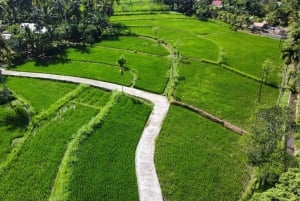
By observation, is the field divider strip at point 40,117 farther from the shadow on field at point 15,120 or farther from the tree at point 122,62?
the tree at point 122,62

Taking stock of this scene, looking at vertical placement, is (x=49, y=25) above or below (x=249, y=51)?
above

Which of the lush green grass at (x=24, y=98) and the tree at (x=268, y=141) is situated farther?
the lush green grass at (x=24, y=98)

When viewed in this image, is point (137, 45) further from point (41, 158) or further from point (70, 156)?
point (41, 158)

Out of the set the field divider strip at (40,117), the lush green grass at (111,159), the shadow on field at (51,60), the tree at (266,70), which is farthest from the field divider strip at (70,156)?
the tree at (266,70)

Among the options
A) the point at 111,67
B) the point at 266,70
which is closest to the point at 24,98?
the point at 111,67

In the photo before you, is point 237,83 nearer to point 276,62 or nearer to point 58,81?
point 276,62

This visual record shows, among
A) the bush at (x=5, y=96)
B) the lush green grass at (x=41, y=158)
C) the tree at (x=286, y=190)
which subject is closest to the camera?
the tree at (x=286, y=190)

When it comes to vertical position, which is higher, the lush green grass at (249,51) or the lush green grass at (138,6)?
the lush green grass at (138,6)

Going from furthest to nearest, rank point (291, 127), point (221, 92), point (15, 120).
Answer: point (221, 92), point (15, 120), point (291, 127)
